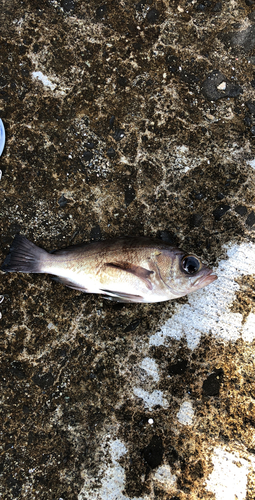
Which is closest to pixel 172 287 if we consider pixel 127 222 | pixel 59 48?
pixel 127 222

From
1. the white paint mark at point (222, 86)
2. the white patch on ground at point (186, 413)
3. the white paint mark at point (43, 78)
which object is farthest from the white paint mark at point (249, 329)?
the white paint mark at point (43, 78)

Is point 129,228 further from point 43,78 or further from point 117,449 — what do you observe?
point 117,449

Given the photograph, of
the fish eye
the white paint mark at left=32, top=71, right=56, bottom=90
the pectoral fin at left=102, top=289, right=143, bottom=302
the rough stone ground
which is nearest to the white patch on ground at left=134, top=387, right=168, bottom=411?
the rough stone ground

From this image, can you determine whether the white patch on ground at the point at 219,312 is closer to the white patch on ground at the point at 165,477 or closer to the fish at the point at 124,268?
the fish at the point at 124,268

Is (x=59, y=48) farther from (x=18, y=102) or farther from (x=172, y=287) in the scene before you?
(x=172, y=287)

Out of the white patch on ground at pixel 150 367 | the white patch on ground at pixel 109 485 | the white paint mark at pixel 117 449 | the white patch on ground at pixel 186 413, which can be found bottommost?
the white patch on ground at pixel 109 485

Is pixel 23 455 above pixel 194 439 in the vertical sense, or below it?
below

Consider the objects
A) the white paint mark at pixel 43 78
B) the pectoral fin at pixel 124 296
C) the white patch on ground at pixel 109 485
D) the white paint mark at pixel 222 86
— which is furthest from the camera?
the white paint mark at pixel 222 86
